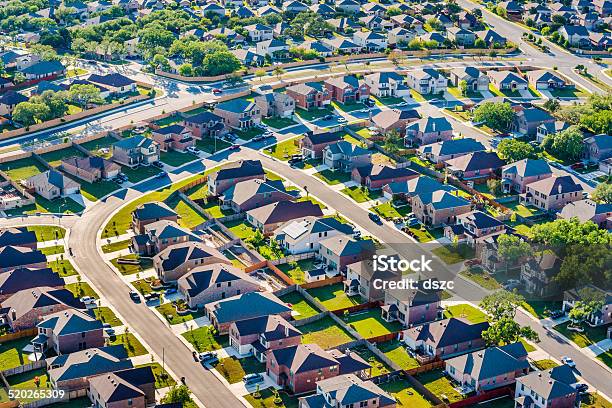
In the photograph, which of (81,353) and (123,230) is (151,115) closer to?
(123,230)

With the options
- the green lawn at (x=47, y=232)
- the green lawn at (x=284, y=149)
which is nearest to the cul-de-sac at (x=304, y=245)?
the green lawn at (x=47, y=232)

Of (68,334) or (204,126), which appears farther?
(204,126)

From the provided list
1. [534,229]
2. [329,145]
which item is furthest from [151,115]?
[534,229]

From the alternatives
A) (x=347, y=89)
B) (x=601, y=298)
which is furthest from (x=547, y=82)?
(x=601, y=298)

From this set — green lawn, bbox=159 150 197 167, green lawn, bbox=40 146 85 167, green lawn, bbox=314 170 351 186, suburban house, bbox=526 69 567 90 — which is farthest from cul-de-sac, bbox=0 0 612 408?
suburban house, bbox=526 69 567 90

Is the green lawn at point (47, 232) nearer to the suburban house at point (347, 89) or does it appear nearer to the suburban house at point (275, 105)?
the suburban house at point (275, 105)

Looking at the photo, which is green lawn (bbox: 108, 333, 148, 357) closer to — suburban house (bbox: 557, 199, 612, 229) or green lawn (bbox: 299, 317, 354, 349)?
green lawn (bbox: 299, 317, 354, 349)

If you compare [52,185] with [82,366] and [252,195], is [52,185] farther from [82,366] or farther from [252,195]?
[82,366]

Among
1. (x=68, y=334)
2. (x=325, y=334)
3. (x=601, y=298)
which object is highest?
(x=601, y=298)
